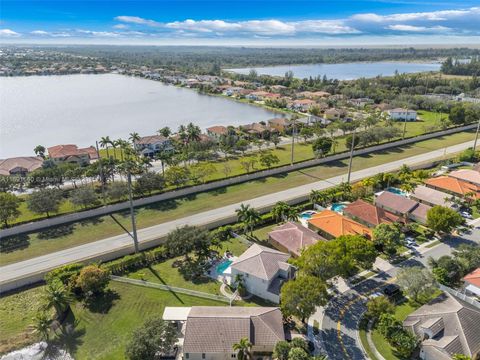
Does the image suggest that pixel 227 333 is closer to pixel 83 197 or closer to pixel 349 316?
pixel 349 316

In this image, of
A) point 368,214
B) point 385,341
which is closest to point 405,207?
point 368,214

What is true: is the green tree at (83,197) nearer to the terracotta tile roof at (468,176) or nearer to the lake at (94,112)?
the lake at (94,112)

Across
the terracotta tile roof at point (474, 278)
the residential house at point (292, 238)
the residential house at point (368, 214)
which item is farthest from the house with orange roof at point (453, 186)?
the residential house at point (292, 238)

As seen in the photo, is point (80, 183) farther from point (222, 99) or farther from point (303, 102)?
point (222, 99)

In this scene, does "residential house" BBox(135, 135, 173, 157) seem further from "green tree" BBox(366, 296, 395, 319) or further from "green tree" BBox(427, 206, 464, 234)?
"green tree" BBox(366, 296, 395, 319)

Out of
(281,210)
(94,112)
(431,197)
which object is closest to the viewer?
(281,210)

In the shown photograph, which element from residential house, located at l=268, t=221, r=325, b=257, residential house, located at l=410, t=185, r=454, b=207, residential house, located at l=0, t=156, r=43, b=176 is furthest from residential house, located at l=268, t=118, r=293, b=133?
residential house, located at l=0, t=156, r=43, b=176
